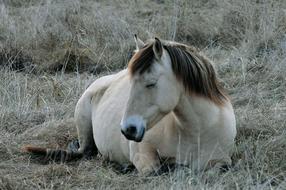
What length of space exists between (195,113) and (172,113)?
190 mm

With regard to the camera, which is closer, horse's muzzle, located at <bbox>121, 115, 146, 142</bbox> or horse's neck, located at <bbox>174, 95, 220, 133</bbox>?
horse's muzzle, located at <bbox>121, 115, 146, 142</bbox>

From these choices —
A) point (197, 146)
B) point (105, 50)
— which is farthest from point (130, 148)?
point (105, 50)

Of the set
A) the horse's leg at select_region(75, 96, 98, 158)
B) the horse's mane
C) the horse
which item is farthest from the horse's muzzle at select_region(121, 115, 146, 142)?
the horse's leg at select_region(75, 96, 98, 158)

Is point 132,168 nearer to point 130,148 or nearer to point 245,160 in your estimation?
point 130,148

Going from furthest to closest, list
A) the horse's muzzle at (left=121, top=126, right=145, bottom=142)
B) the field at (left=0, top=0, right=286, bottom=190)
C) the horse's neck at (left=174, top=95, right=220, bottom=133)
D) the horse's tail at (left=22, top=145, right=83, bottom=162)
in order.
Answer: the horse's tail at (left=22, top=145, right=83, bottom=162) < the field at (left=0, top=0, right=286, bottom=190) < the horse's neck at (left=174, top=95, right=220, bottom=133) < the horse's muzzle at (left=121, top=126, right=145, bottom=142)

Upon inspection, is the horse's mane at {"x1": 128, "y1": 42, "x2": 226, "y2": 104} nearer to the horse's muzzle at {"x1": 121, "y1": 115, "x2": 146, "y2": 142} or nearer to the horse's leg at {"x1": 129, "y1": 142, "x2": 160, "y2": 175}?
the horse's muzzle at {"x1": 121, "y1": 115, "x2": 146, "y2": 142}

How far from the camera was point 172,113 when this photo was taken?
4555 millimetres

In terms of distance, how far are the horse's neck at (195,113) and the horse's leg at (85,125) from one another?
1.46 m

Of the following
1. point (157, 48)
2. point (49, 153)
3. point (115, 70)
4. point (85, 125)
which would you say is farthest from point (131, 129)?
point (115, 70)

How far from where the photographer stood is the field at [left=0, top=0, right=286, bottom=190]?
452cm

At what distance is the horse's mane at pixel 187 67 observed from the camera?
4.19 meters

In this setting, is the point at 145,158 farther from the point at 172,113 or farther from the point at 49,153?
the point at 49,153

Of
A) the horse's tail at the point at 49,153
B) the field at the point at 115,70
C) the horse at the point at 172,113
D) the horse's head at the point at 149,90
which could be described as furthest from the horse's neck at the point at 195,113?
the horse's tail at the point at 49,153

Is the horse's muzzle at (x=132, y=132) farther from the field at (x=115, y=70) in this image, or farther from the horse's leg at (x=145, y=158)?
the horse's leg at (x=145, y=158)
